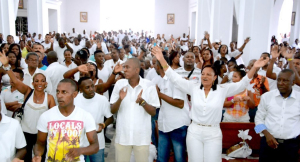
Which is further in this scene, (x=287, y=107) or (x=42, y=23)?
(x=42, y=23)

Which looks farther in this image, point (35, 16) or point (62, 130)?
point (35, 16)

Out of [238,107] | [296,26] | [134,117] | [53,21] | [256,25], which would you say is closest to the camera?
[134,117]

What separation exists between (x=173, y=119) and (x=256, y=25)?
538 cm

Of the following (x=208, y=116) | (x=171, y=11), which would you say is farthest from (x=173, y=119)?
(x=171, y=11)

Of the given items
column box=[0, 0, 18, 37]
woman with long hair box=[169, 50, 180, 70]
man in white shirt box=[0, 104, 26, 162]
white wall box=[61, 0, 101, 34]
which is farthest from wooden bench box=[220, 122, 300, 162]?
white wall box=[61, 0, 101, 34]

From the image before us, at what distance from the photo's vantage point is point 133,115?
340 cm

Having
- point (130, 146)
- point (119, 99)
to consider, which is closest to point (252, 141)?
point (130, 146)

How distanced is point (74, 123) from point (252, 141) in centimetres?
335

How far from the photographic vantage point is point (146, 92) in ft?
11.4

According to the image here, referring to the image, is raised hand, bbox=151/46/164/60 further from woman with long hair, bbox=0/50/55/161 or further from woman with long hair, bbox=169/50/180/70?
woman with long hair, bbox=0/50/55/161

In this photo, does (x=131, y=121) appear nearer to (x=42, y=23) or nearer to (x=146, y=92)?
(x=146, y=92)

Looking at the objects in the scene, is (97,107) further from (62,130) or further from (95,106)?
(62,130)

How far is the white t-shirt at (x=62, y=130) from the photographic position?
2686 millimetres

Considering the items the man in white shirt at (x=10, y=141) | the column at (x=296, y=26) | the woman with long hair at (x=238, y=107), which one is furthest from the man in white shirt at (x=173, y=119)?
the column at (x=296, y=26)
